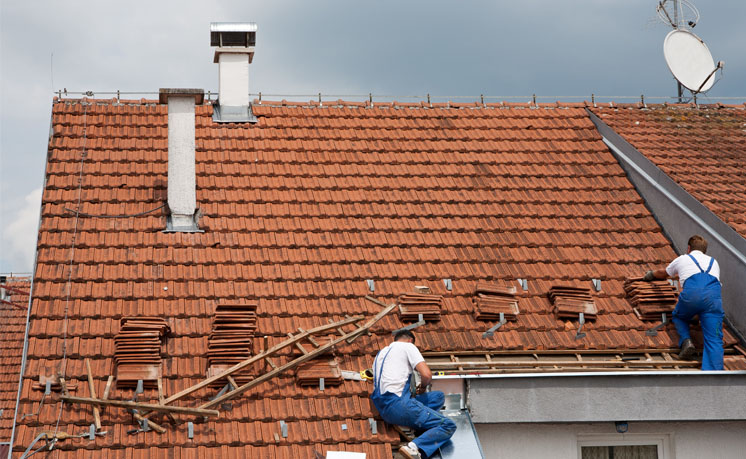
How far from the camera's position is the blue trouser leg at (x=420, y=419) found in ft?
28.9

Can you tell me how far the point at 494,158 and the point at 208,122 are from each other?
4.22 m

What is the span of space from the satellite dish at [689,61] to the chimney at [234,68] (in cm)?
711

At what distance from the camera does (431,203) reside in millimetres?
12258

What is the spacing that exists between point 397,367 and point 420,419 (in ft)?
1.82

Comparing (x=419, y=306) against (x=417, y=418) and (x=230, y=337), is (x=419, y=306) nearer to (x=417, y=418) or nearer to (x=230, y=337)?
(x=417, y=418)

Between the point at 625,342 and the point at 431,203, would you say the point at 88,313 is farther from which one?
the point at 625,342

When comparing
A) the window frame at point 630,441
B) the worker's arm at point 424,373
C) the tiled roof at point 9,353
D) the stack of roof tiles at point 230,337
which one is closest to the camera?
the worker's arm at point 424,373

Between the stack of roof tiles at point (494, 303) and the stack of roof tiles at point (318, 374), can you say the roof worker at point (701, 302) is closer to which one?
the stack of roof tiles at point (494, 303)

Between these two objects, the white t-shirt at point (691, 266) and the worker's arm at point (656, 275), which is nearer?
the white t-shirt at point (691, 266)

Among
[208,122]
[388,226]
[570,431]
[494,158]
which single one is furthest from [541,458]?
[208,122]

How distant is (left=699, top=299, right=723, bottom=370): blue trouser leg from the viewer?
1007cm

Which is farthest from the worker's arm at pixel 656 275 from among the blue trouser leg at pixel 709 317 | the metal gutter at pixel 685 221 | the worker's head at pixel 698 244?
the metal gutter at pixel 685 221

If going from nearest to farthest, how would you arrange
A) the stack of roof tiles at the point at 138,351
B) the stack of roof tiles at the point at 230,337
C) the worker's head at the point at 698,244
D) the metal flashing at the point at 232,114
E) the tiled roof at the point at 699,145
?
the stack of roof tiles at the point at 138,351 → the stack of roof tiles at the point at 230,337 → the worker's head at the point at 698,244 → the tiled roof at the point at 699,145 → the metal flashing at the point at 232,114

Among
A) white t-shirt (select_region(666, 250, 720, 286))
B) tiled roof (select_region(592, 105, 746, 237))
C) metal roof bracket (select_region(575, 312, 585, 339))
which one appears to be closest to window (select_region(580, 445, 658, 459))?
metal roof bracket (select_region(575, 312, 585, 339))
